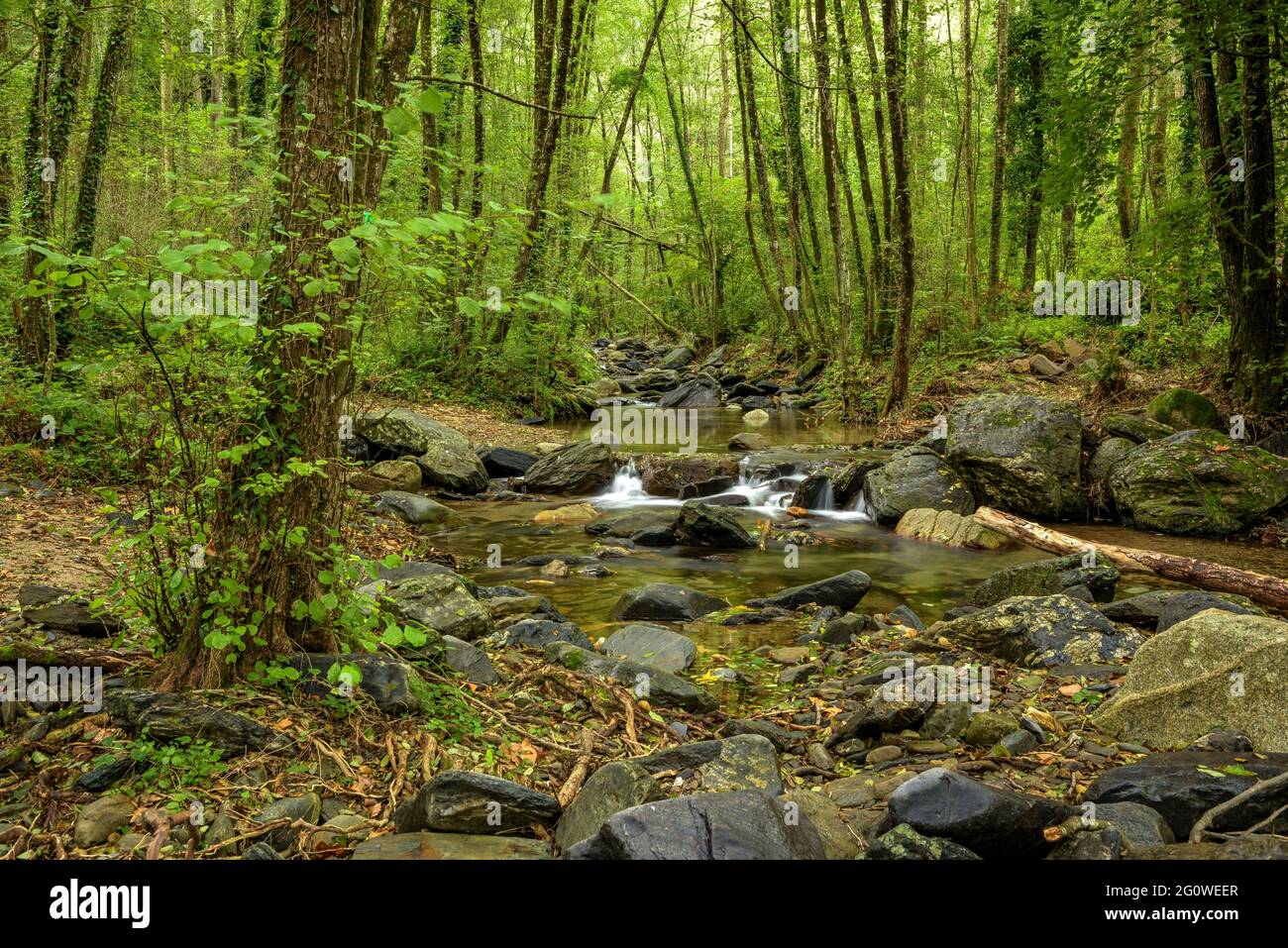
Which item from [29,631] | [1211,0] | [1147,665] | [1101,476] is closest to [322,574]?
[29,631]

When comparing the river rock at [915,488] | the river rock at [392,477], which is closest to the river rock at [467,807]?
the river rock at [915,488]

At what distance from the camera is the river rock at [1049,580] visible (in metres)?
7.64

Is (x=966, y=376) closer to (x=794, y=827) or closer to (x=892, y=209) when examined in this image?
(x=892, y=209)

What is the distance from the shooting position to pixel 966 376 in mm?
19344

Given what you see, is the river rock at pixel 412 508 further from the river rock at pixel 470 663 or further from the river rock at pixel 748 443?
the river rock at pixel 748 443

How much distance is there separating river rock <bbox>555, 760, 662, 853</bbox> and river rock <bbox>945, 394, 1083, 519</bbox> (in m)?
9.87

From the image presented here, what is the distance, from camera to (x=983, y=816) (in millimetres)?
3191

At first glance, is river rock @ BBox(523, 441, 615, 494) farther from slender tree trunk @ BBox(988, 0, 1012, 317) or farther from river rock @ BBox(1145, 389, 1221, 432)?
slender tree trunk @ BBox(988, 0, 1012, 317)

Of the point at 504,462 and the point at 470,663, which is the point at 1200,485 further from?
the point at 504,462

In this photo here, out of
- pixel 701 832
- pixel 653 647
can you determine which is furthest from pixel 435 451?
pixel 701 832

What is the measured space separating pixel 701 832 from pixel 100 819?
2327 mm

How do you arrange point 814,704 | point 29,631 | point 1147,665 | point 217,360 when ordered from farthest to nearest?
point 814,704 → point 1147,665 → point 29,631 → point 217,360

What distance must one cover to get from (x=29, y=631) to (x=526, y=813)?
10.2ft

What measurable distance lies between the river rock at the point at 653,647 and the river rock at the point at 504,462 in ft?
29.0
